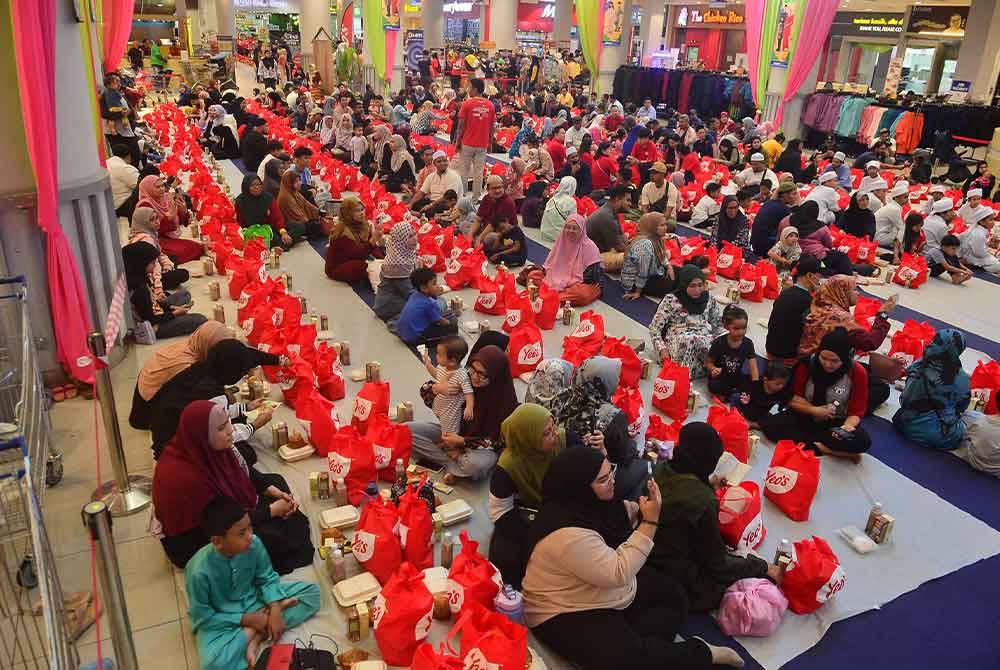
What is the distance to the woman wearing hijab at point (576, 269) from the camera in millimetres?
6344

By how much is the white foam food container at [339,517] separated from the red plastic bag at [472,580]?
73cm

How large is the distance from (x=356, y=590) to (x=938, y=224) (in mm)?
7829

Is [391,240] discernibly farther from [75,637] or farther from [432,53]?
[432,53]

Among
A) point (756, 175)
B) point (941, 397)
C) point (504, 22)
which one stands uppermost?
point (504, 22)

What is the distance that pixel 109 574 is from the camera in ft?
6.27

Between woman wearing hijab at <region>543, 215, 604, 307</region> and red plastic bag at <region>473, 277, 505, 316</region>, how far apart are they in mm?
578

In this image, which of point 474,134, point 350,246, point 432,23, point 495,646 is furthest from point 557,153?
point 432,23

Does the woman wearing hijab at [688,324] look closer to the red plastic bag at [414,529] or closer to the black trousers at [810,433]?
the black trousers at [810,433]

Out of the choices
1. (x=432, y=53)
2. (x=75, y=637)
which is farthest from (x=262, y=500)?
(x=432, y=53)

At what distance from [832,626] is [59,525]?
3447 millimetres

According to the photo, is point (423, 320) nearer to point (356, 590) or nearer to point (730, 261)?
point (356, 590)

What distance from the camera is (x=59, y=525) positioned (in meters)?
3.36

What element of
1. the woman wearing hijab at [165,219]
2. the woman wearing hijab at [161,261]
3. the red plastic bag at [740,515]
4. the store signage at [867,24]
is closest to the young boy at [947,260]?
the red plastic bag at [740,515]

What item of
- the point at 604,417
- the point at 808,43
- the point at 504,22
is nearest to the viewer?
the point at 604,417
